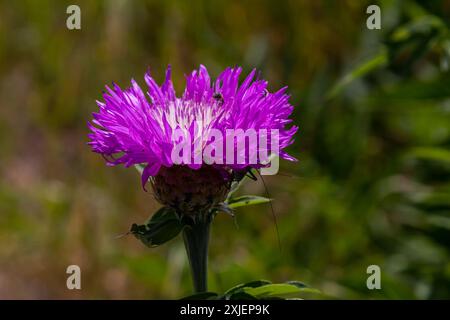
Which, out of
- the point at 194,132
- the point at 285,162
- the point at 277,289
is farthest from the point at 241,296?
the point at 285,162

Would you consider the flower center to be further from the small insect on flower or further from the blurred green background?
the blurred green background

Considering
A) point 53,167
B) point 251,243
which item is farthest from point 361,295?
point 53,167

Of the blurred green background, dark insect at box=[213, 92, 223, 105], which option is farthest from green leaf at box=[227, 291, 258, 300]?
the blurred green background

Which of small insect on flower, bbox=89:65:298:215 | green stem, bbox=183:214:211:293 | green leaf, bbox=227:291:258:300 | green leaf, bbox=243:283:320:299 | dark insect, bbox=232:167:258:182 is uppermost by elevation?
small insect on flower, bbox=89:65:298:215

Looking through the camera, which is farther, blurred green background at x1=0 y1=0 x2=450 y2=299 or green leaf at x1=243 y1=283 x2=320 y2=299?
blurred green background at x1=0 y1=0 x2=450 y2=299

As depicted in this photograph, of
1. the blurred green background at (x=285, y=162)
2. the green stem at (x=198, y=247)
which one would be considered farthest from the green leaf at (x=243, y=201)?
the blurred green background at (x=285, y=162)

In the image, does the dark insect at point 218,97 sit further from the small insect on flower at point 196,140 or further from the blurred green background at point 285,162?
the blurred green background at point 285,162

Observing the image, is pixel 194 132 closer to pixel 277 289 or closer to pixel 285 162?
pixel 277 289
